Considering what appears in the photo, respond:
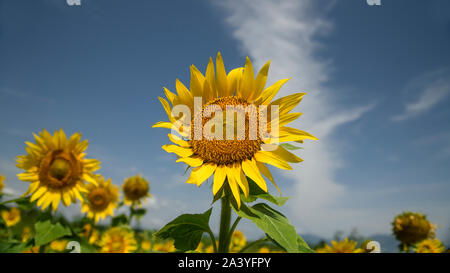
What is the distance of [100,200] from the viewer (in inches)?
259

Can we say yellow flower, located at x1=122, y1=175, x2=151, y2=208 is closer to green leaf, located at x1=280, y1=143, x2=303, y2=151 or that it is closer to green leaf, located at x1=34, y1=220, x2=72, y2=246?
green leaf, located at x1=34, y1=220, x2=72, y2=246

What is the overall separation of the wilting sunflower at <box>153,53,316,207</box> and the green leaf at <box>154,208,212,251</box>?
292mm

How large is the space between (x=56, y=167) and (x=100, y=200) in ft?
6.59

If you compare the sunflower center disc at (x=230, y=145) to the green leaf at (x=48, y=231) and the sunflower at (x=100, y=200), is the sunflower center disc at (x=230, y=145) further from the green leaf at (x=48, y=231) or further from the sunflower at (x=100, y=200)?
the sunflower at (x=100, y=200)

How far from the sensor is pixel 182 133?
2.45 meters

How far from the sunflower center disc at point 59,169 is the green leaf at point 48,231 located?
73 cm

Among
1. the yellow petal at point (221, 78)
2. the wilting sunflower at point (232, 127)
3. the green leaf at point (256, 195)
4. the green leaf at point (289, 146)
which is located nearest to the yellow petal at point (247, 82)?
the wilting sunflower at point (232, 127)

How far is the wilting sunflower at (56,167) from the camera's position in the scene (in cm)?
472

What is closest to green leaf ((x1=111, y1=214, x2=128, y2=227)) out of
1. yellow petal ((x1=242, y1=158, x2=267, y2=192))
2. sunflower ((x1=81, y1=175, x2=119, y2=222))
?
sunflower ((x1=81, y1=175, x2=119, y2=222))

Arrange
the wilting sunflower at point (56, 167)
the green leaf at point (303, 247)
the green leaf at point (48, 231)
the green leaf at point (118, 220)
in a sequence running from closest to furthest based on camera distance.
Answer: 1. the green leaf at point (303, 247)
2. the green leaf at point (48, 231)
3. the wilting sunflower at point (56, 167)
4. the green leaf at point (118, 220)

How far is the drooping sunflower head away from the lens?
597 cm

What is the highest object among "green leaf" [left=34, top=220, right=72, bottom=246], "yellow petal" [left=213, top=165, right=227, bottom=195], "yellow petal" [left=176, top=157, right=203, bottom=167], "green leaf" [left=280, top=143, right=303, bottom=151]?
"green leaf" [left=280, top=143, right=303, bottom=151]
